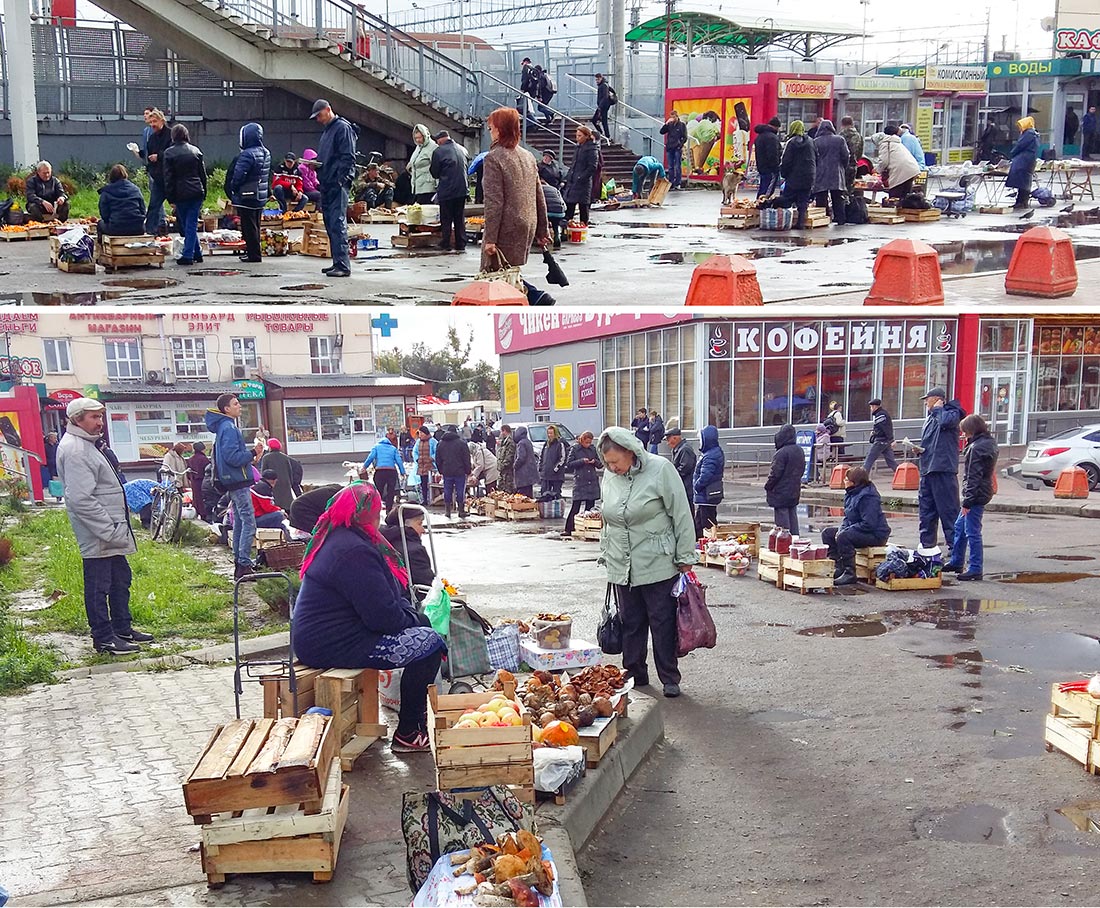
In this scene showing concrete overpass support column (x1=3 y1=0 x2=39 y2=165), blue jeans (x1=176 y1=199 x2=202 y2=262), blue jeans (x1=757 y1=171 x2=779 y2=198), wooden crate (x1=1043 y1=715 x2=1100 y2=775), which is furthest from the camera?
concrete overpass support column (x1=3 y1=0 x2=39 y2=165)

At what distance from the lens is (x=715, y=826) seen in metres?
5.14

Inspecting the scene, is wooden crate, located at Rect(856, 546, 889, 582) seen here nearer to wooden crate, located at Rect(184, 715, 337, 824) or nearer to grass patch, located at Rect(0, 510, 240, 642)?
grass patch, located at Rect(0, 510, 240, 642)

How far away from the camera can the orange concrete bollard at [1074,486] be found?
59.8 feet

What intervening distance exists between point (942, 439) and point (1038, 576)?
5.11 feet

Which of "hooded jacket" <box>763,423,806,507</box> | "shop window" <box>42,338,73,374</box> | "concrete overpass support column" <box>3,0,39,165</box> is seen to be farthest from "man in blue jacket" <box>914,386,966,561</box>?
"concrete overpass support column" <box>3,0,39,165</box>

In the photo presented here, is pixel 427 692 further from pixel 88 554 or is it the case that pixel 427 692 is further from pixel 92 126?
pixel 92 126

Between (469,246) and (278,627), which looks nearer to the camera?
(278,627)

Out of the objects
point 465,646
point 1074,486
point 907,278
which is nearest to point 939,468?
point 907,278

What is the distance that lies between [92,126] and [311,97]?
14.7ft

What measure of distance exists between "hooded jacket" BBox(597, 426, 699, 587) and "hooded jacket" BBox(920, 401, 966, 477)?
4963mm

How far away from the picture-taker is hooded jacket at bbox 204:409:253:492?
9383 mm

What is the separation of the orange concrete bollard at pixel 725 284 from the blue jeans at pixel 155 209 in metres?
6.71

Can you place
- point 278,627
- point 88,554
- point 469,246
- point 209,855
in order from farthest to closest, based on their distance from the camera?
point 469,246, point 278,627, point 88,554, point 209,855

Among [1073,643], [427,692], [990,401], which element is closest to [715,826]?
[427,692]
